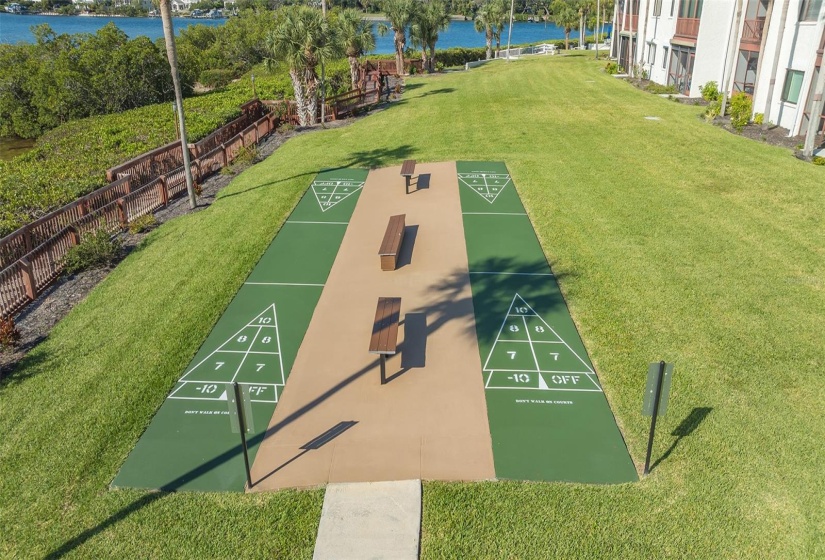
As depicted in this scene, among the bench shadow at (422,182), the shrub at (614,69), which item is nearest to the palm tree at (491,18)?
the shrub at (614,69)

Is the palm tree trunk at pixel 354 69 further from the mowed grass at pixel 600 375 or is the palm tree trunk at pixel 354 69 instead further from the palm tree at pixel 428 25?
the mowed grass at pixel 600 375

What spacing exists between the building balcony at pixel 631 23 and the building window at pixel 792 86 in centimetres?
2080

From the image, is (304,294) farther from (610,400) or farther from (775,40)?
(775,40)

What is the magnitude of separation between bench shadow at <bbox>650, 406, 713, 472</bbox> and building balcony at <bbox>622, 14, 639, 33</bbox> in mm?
40491

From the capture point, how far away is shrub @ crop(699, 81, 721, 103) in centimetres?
3083

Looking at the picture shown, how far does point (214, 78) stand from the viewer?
58625mm

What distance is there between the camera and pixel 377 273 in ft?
46.5

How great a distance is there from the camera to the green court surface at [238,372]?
862cm

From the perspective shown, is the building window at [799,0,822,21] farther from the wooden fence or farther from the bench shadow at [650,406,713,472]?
the wooden fence

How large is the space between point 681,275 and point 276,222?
10822mm

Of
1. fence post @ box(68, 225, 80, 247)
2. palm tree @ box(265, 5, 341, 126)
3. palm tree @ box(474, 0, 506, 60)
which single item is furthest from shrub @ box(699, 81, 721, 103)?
palm tree @ box(474, 0, 506, 60)

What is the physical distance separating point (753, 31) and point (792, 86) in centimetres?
503

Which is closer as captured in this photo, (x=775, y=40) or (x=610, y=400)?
(x=610, y=400)

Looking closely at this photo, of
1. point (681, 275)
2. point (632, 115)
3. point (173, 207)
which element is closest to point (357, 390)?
point (681, 275)
